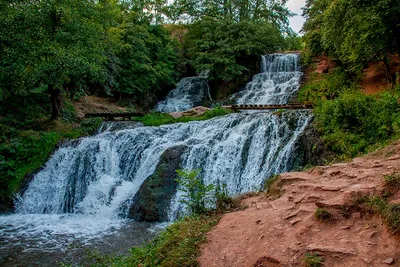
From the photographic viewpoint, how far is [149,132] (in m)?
12.4

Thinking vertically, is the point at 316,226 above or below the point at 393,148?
below

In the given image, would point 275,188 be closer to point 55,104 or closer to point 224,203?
point 224,203

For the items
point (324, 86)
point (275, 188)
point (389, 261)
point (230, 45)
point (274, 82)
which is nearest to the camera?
point (389, 261)

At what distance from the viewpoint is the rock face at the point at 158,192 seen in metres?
8.88

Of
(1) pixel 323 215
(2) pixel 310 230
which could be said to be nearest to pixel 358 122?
(1) pixel 323 215

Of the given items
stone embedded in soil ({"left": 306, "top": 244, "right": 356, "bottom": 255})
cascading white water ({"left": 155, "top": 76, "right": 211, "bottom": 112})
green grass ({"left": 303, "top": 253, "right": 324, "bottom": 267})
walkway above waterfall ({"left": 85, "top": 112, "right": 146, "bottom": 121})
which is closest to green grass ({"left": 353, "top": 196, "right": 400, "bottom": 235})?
stone embedded in soil ({"left": 306, "top": 244, "right": 356, "bottom": 255})

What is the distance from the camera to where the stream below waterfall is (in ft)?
24.0

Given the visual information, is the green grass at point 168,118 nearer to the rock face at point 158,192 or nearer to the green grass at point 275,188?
the rock face at point 158,192

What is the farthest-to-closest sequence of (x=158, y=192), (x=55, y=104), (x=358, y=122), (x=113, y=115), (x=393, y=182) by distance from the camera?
(x=113, y=115) < (x=55, y=104) < (x=158, y=192) < (x=358, y=122) < (x=393, y=182)

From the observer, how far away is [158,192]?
30.6 ft

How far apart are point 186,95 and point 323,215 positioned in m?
19.1

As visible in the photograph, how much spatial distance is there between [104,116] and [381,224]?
14.7 m

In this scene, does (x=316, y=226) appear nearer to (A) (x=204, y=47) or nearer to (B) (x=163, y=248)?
(B) (x=163, y=248)

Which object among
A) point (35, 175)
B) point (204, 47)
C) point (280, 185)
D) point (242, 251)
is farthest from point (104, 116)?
point (242, 251)
